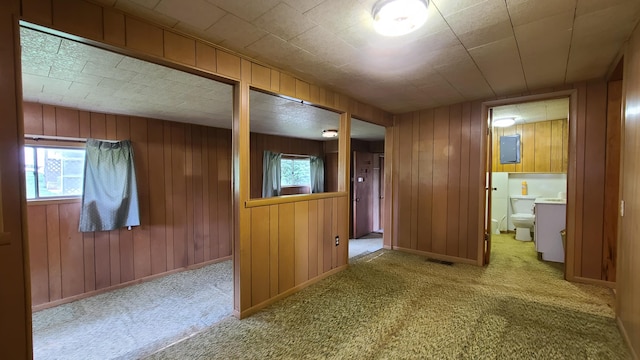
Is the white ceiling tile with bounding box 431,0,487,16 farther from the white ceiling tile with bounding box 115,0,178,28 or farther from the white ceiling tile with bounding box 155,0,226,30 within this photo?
the white ceiling tile with bounding box 115,0,178,28

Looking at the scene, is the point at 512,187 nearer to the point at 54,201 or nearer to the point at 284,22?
the point at 284,22

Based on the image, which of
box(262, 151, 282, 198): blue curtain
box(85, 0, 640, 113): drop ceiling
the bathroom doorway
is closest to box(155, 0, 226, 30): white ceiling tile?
box(85, 0, 640, 113): drop ceiling

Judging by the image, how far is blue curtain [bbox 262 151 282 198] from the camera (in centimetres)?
545

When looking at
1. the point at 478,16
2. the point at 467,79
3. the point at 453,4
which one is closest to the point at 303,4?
the point at 453,4

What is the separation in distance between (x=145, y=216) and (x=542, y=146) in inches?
280

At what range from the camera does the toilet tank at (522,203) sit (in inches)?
216

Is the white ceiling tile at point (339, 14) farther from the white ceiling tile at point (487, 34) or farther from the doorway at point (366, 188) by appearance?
the doorway at point (366, 188)

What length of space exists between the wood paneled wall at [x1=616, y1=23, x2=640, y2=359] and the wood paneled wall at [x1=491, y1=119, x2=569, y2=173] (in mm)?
3287

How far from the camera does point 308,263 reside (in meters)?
3.03

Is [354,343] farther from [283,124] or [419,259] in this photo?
[283,124]

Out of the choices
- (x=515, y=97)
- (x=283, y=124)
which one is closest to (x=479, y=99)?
(x=515, y=97)

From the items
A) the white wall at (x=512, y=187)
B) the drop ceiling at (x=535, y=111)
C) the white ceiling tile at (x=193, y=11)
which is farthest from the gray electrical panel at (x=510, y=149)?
the white ceiling tile at (x=193, y=11)

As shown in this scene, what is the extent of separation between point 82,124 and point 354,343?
402cm

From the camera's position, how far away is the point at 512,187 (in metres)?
5.75
